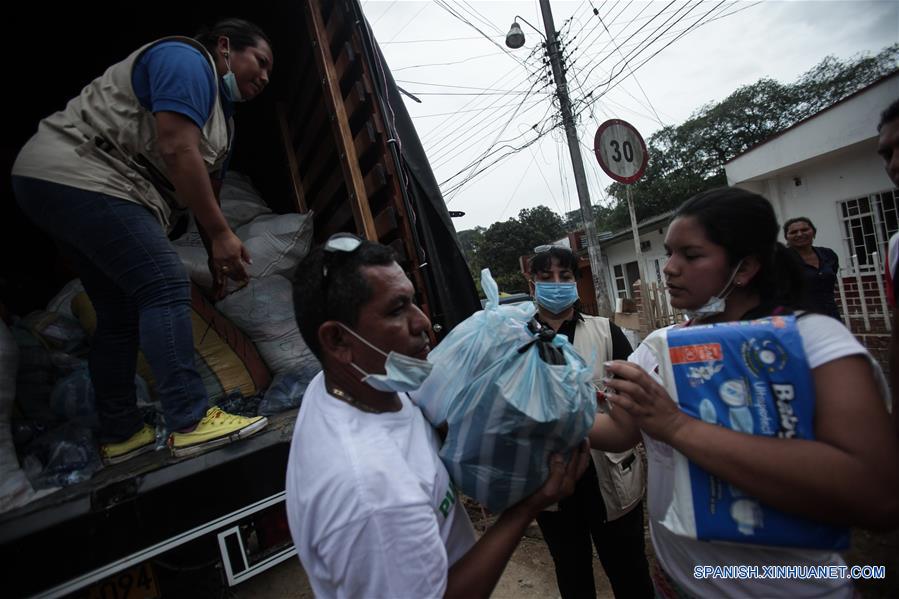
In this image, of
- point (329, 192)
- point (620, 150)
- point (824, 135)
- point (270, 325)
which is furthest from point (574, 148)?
point (270, 325)

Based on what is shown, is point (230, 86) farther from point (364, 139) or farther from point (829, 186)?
point (829, 186)

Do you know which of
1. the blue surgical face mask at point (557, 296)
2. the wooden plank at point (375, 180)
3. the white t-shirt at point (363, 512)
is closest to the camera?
the white t-shirt at point (363, 512)

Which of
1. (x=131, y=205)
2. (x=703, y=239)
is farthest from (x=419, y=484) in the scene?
(x=131, y=205)

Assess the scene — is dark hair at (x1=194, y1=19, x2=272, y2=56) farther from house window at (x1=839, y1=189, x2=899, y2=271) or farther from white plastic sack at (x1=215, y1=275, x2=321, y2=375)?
house window at (x1=839, y1=189, x2=899, y2=271)

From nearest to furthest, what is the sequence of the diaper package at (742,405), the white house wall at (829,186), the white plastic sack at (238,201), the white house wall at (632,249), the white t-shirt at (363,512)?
the white t-shirt at (363,512)
the diaper package at (742,405)
the white plastic sack at (238,201)
the white house wall at (829,186)
the white house wall at (632,249)

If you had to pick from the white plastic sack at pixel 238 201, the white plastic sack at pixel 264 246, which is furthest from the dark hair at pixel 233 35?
the white plastic sack at pixel 238 201

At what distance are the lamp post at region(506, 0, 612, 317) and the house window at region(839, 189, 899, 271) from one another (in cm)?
511

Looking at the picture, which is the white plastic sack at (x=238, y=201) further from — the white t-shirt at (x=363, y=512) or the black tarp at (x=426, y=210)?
the white t-shirt at (x=363, y=512)

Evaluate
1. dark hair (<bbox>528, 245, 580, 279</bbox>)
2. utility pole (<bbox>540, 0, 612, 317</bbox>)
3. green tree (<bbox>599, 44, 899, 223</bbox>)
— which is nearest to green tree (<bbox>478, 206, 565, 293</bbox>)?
green tree (<bbox>599, 44, 899, 223</bbox>)

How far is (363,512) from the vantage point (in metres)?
0.71

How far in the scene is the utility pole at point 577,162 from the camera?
25.2 ft

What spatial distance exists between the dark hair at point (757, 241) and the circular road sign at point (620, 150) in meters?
3.87

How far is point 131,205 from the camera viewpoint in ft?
4.88

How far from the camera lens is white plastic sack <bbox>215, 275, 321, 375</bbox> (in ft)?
7.97
